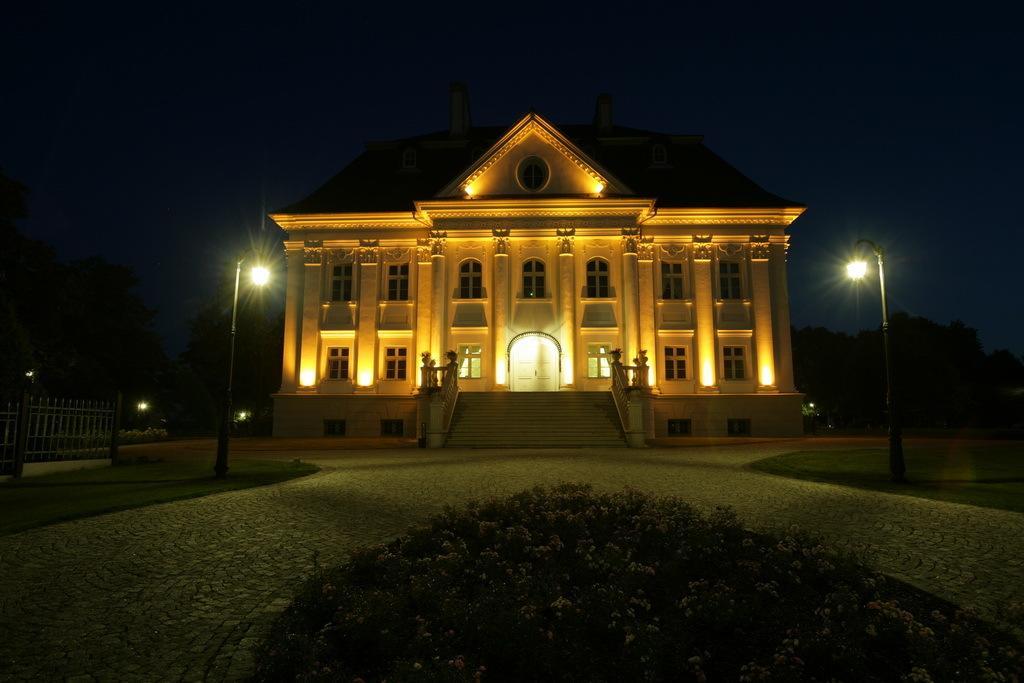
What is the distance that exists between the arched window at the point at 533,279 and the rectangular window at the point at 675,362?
7.40m

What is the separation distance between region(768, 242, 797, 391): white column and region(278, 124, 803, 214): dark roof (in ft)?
8.97

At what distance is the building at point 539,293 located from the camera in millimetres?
32125

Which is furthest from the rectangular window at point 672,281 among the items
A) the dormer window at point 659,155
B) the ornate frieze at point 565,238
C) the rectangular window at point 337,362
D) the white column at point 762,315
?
the rectangular window at point 337,362

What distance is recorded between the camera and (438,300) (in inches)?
1270

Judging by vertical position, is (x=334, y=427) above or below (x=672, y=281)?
below

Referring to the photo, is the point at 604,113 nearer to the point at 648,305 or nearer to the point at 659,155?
the point at 659,155

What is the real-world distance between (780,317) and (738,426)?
6404 mm

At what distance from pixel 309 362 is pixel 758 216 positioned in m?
25.0

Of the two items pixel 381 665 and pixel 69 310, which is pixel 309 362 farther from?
pixel 381 665

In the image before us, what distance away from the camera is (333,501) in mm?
10695

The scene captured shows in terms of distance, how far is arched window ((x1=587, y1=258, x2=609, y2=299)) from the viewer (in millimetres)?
32719

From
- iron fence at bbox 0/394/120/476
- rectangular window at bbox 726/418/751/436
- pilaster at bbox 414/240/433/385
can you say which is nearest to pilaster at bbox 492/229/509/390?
pilaster at bbox 414/240/433/385

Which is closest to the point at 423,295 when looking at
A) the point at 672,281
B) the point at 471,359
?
the point at 471,359

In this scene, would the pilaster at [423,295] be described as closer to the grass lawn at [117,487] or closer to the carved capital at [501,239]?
the carved capital at [501,239]
